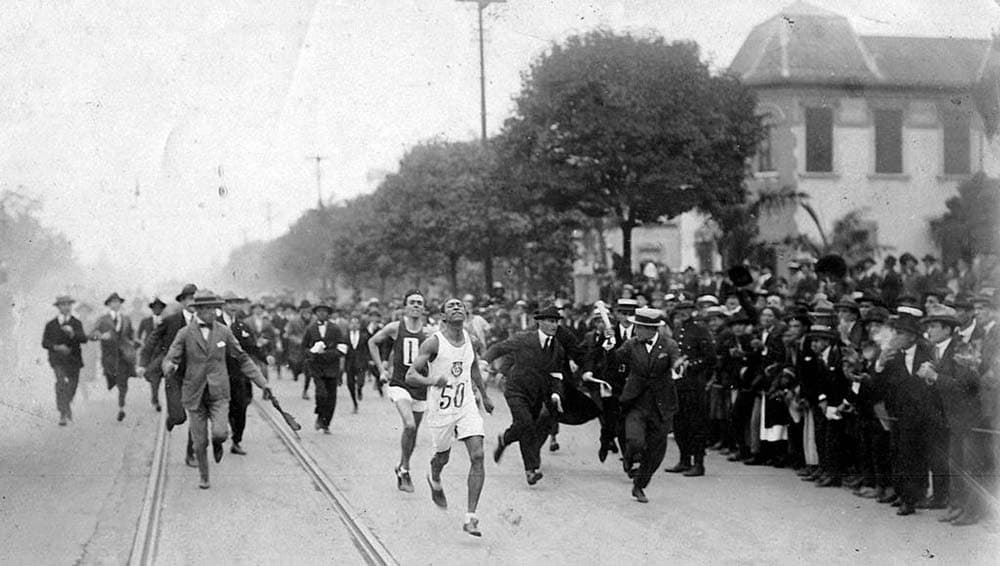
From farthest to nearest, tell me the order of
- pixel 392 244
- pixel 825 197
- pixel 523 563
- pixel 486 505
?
pixel 392 244
pixel 825 197
pixel 486 505
pixel 523 563

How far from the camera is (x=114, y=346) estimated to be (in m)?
20.3

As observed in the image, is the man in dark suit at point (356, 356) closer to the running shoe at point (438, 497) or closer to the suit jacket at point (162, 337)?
the suit jacket at point (162, 337)

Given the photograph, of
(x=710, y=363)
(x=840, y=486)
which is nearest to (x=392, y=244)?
(x=710, y=363)

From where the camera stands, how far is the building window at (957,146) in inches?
1270

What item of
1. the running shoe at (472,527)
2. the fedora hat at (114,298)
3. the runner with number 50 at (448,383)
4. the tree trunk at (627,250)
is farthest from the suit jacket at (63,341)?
the running shoe at (472,527)

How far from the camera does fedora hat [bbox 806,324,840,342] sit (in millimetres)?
11930

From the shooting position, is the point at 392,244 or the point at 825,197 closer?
the point at 825,197

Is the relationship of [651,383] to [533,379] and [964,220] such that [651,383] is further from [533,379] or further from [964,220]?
[964,220]

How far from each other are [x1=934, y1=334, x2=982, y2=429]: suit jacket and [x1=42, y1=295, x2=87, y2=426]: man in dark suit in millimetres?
12701

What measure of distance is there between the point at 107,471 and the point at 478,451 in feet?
17.4

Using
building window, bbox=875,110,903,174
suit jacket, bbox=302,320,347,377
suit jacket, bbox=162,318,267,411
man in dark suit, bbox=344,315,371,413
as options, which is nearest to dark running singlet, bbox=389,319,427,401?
suit jacket, bbox=162,318,267,411

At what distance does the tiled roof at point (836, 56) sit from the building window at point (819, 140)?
→ 2.95 ft

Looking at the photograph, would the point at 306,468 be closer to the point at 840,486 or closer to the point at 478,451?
the point at 478,451

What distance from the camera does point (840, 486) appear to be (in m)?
12.0
